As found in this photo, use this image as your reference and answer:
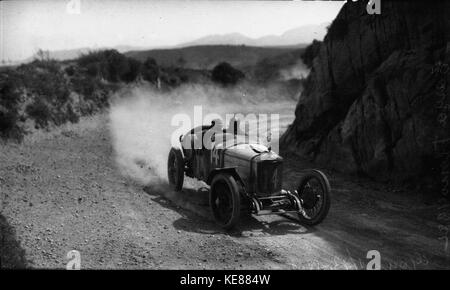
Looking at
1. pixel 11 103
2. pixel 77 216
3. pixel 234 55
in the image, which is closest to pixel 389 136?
pixel 77 216

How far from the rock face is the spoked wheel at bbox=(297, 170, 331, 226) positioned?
416cm

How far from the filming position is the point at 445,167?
1099 cm

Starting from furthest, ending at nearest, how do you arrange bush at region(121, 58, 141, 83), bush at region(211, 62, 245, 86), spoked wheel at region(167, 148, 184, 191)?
1. bush at region(211, 62, 245, 86)
2. bush at region(121, 58, 141, 83)
3. spoked wheel at region(167, 148, 184, 191)

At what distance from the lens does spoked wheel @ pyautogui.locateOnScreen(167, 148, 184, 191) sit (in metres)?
11.2

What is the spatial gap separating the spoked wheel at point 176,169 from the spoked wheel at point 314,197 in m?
3.45

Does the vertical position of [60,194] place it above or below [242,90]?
below

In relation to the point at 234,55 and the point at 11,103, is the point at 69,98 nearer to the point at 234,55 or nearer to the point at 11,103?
the point at 11,103

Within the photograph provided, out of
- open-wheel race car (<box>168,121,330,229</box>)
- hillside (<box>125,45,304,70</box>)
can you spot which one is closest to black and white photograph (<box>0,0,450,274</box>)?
open-wheel race car (<box>168,121,330,229</box>)

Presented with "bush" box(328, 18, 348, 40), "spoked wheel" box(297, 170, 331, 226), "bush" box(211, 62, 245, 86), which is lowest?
"spoked wheel" box(297, 170, 331, 226)

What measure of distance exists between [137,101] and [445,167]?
19226 mm

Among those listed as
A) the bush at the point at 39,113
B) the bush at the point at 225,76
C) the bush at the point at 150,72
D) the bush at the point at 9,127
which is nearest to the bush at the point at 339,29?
the bush at the point at 39,113

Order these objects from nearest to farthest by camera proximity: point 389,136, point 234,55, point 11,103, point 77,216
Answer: point 77,216 < point 389,136 < point 11,103 < point 234,55

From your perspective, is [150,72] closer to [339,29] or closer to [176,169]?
[339,29]

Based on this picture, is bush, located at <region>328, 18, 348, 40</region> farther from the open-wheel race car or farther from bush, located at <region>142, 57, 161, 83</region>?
bush, located at <region>142, 57, 161, 83</region>
